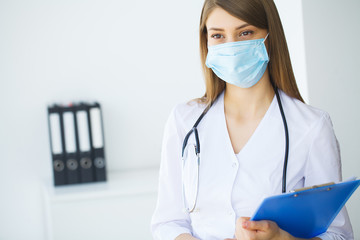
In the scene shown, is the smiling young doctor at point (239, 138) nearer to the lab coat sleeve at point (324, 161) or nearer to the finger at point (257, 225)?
the lab coat sleeve at point (324, 161)

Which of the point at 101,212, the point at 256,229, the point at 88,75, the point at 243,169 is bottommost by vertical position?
the point at 101,212

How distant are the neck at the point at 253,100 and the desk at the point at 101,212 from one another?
1.04 metres

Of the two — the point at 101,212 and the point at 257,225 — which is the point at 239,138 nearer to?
the point at 257,225

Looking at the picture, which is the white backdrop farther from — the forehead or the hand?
the hand

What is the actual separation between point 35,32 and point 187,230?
5.97 ft

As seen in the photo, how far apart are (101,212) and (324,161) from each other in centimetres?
141

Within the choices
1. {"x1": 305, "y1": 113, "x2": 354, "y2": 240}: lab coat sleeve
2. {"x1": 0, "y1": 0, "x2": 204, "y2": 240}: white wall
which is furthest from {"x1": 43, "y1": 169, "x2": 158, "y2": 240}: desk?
{"x1": 305, "y1": 113, "x2": 354, "y2": 240}: lab coat sleeve

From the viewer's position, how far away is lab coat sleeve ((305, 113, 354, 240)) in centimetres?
132

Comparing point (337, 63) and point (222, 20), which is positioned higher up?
point (222, 20)

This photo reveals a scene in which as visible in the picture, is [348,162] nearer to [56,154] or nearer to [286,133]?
[286,133]

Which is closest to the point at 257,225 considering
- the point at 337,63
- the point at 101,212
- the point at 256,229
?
the point at 256,229

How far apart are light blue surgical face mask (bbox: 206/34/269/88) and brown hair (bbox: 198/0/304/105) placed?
0.04 metres

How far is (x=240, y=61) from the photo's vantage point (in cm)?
141

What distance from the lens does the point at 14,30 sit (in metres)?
2.70
